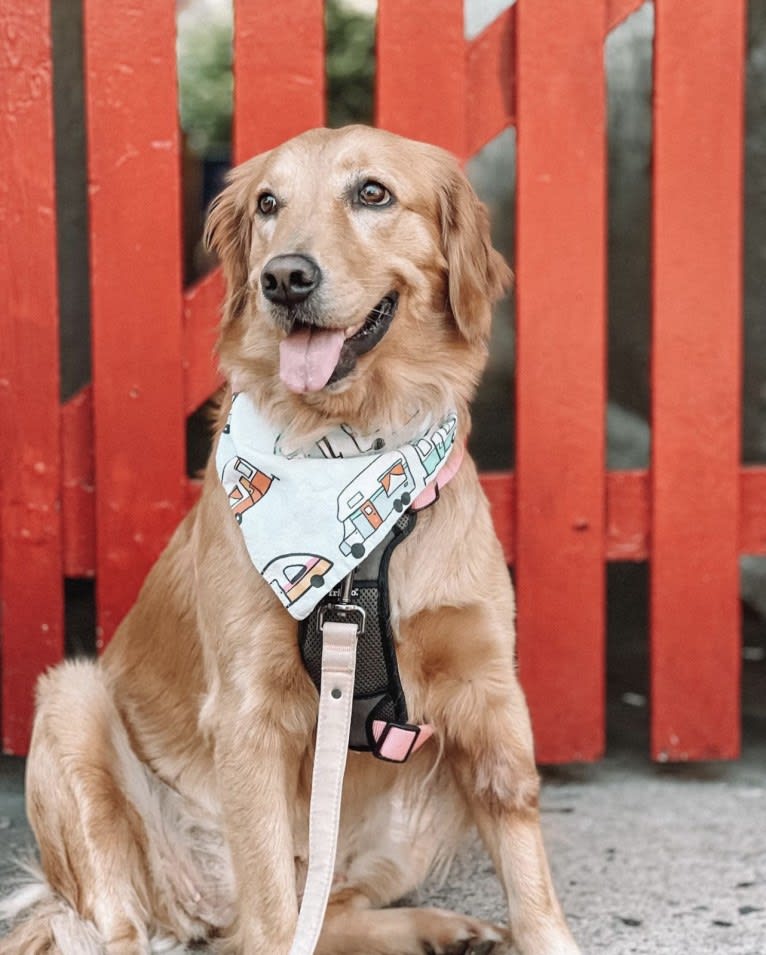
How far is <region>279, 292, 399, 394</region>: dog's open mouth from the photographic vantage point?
2283 millimetres

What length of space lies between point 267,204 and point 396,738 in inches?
39.5

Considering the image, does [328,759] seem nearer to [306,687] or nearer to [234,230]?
[306,687]

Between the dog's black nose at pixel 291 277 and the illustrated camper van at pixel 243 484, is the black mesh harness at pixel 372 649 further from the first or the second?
the dog's black nose at pixel 291 277

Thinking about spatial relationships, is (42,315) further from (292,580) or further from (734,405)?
(734,405)

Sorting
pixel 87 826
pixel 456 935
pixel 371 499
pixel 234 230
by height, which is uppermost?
pixel 234 230

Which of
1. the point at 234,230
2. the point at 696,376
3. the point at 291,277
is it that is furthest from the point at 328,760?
the point at 696,376

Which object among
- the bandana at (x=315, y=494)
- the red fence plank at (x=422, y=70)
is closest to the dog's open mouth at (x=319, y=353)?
the bandana at (x=315, y=494)

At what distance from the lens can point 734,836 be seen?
298 cm

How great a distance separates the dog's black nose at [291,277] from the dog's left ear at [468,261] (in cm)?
34

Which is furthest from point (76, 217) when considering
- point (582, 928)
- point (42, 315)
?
point (582, 928)

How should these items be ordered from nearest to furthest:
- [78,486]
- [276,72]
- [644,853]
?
[644,853], [276,72], [78,486]

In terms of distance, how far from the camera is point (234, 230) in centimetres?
265

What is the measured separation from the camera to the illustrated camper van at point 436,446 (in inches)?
94.3

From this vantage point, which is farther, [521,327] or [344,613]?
[521,327]
